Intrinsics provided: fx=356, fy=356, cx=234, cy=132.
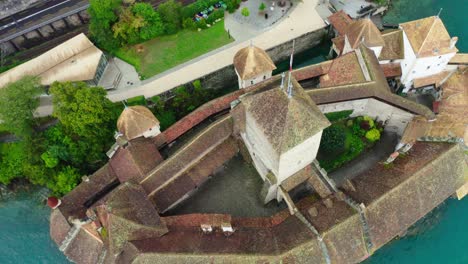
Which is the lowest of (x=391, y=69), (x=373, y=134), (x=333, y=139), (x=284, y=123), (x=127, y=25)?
(x=373, y=134)

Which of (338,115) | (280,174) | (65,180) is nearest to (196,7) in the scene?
(338,115)

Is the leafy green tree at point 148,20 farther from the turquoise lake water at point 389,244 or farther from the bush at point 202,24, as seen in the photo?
the turquoise lake water at point 389,244

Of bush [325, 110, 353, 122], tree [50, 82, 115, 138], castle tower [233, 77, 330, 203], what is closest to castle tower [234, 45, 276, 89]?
castle tower [233, 77, 330, 203]

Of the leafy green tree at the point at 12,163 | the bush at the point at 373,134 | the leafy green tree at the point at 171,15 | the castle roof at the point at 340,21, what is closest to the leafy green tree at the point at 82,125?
the leafy green tree at the point at 12,163

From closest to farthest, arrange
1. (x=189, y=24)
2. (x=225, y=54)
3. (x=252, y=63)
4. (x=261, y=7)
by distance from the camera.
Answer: (x=252, y=63)
(x=225, y=54)
(x=189, y=24)
(x=261, y=7)

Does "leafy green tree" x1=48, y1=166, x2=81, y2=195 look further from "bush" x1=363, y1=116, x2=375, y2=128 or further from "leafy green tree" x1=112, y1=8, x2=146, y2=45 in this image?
"bush" x1=363, y1=116, x2=375, y2=128

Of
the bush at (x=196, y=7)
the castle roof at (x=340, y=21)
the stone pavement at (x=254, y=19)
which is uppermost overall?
the bush at (x=196, y=7)

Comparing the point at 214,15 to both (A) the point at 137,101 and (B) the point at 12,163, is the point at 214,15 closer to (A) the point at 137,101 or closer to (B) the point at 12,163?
(A) the point at 137,101
